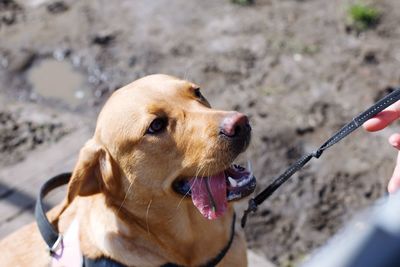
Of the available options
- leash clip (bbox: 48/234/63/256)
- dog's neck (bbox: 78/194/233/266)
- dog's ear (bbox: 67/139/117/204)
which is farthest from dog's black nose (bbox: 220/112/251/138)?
leash clip (bbox: 48/234/63/256)

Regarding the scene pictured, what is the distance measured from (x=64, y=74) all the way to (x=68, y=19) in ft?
3.09

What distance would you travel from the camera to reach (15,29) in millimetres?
5996

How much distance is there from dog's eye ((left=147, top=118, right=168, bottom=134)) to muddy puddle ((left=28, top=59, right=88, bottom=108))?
272 centimetres

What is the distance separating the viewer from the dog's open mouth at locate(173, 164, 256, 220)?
247cm

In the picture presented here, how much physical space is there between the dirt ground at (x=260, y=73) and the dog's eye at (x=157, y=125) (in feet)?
5.22

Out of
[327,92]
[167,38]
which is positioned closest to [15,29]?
[167,38]

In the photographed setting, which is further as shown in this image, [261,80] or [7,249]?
[261,80]

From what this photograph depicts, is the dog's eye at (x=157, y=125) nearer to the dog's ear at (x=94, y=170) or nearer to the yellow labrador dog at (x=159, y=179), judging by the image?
the yellow labrador dog at (x=159, y=179)

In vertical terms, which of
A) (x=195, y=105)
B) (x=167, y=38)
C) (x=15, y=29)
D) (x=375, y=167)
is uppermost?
(x=195, y=105)

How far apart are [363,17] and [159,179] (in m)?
3.72

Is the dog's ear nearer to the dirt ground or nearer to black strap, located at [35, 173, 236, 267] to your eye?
black strap, located at [35, 173, 236, 267]

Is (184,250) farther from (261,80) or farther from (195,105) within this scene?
(261,80)

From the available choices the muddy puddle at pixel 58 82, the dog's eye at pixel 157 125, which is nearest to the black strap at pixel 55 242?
the dog's eye at pixel 157 125

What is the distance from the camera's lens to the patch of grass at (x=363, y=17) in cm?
550
